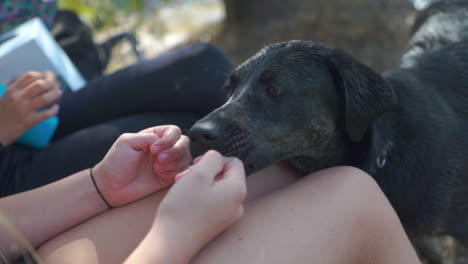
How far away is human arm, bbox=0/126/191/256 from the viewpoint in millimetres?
1643

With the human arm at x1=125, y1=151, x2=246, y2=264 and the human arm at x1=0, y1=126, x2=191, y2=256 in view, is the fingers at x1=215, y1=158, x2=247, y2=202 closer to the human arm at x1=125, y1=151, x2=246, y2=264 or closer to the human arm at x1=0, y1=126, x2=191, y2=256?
the human arm at x1=125, y1=151, x2=246, y2=264

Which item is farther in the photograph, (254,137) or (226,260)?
(254,137)

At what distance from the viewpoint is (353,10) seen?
509cm

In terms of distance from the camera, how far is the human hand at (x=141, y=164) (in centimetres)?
164

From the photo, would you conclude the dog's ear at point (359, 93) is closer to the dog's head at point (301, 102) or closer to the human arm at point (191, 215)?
the dog's head at point (301, 102)

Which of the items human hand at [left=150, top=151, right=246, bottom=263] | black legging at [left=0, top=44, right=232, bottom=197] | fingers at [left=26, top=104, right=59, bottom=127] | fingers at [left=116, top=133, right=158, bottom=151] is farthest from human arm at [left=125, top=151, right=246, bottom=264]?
fingers at [left=26, top=104, right=59, bottom=127]

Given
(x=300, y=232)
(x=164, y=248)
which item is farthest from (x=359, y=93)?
(x=164, y=248)

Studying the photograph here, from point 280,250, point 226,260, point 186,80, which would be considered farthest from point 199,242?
point 186,80

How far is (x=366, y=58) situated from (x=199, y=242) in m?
3.71

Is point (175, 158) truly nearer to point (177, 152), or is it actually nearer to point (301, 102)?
point (177, 152)

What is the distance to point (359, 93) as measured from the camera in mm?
1888

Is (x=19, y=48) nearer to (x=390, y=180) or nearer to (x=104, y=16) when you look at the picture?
(x=390, y=180)

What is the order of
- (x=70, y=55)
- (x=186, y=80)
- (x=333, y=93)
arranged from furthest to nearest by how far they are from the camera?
(x=70, y=55)
(x=186, y=80)
(x=333, y=93)

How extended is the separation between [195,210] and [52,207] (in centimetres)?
67
